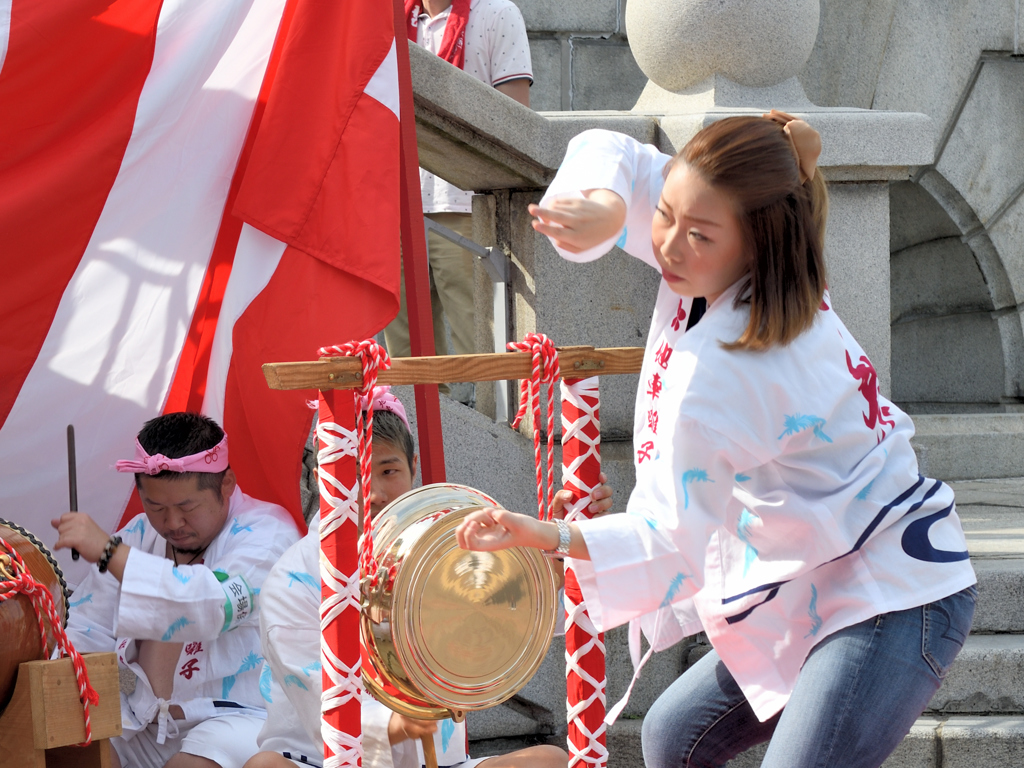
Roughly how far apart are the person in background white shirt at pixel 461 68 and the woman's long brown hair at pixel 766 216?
7.02 feet

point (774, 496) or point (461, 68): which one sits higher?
point (461, 68)

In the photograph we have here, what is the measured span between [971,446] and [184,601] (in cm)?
351

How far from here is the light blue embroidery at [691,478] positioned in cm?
175

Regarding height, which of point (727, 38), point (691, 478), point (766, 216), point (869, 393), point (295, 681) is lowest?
point (295, 681)

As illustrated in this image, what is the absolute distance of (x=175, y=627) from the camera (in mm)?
2768

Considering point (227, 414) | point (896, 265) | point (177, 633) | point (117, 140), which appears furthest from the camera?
point (896, 265)

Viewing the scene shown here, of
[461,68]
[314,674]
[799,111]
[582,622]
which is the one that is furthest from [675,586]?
[461,68]

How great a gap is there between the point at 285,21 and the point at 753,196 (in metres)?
1.70

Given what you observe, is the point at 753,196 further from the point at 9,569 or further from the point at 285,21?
the point at 285,21

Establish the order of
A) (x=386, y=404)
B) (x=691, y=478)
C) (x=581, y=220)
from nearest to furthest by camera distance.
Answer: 1. (x=691, y=478)
2. (x=581, y=220)
3. (x=386, y=404)

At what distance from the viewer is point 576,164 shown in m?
1.99

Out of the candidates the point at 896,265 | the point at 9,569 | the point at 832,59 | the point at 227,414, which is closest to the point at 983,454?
the point at 896,265

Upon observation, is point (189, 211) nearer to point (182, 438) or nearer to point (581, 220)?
point (182, 438)

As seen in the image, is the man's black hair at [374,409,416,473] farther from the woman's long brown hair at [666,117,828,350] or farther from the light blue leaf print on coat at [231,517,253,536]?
the woman's long brown hair at [666,117,828,350]
